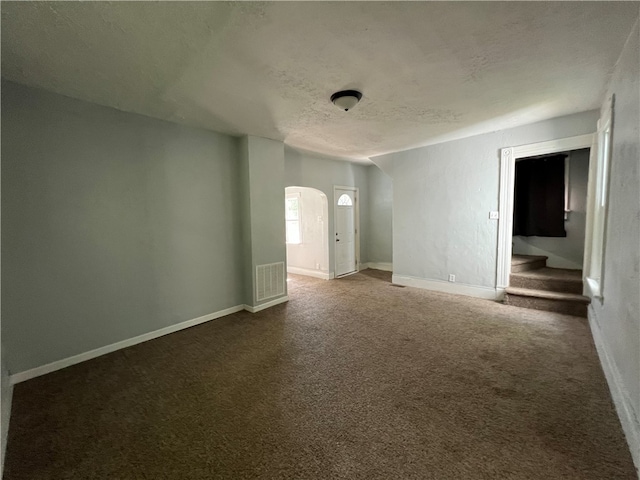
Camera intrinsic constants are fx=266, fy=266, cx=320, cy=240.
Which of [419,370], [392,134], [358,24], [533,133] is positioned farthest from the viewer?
[392,134]

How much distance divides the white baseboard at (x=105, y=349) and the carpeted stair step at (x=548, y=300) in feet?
13.9

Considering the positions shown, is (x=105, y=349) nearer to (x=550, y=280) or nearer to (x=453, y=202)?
(x=453, y=202)

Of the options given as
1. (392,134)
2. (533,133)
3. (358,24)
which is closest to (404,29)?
(358,24)

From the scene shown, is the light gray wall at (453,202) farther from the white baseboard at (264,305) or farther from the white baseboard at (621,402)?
the white baseboard at (264,305)

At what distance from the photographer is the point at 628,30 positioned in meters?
1.81

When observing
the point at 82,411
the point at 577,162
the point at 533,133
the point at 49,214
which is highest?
the point at 533,133

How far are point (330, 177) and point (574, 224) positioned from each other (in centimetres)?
446

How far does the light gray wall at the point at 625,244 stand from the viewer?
5.12 feet

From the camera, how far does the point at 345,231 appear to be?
6.50 meters

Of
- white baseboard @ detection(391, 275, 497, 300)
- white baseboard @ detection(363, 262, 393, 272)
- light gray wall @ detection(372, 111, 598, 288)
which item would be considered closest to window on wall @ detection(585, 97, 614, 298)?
light gray wall @ detection(372, 111, 598, 288)

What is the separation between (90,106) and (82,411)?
2.79m

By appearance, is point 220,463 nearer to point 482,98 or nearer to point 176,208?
point 176,208

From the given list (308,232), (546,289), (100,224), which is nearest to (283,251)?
(308,232)

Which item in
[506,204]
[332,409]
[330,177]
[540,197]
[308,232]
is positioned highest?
[330,177]
